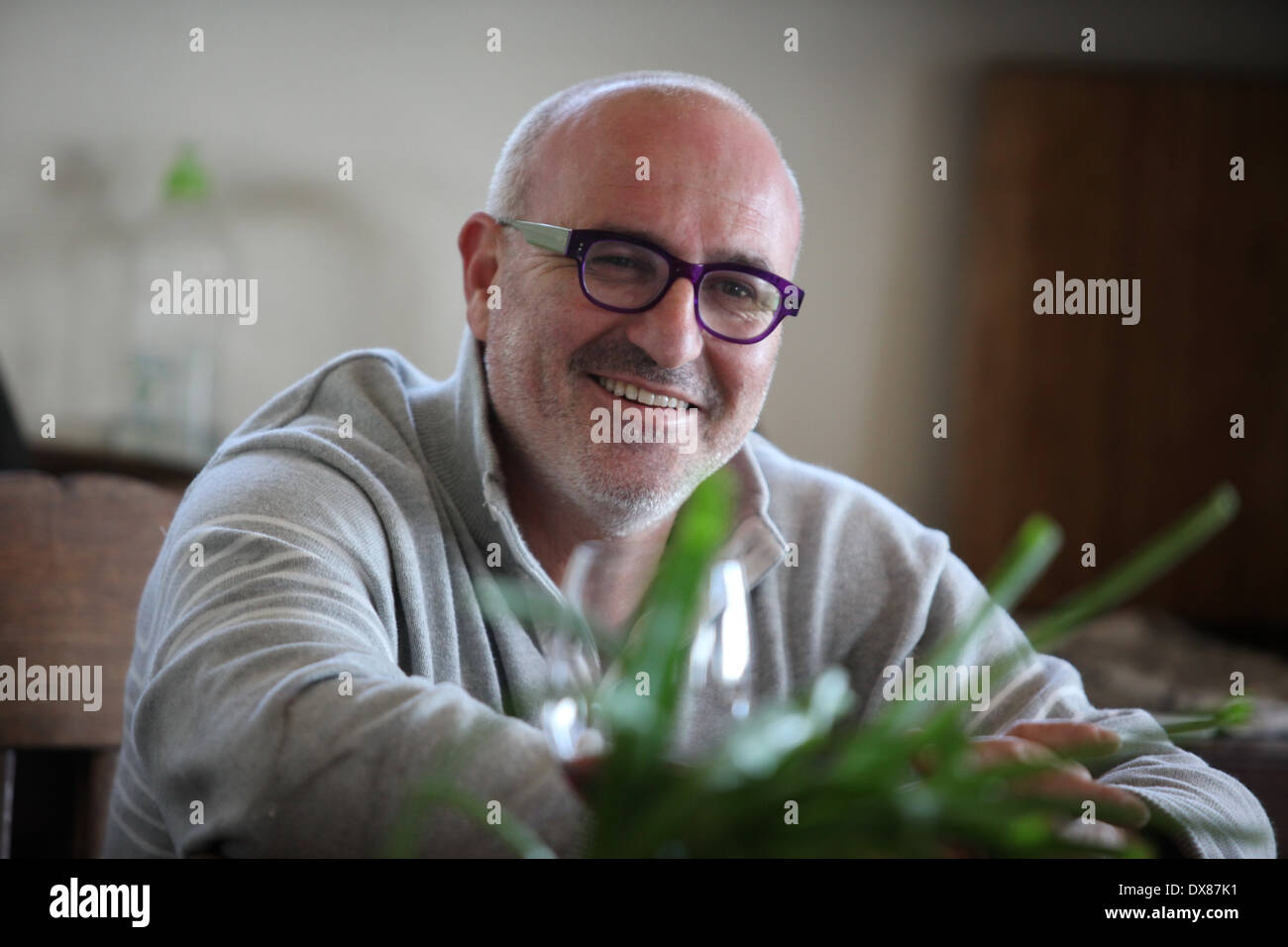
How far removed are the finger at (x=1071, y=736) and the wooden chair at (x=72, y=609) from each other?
837mm

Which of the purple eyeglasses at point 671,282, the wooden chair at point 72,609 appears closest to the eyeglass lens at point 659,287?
the purple eyeglasses at point 671,282

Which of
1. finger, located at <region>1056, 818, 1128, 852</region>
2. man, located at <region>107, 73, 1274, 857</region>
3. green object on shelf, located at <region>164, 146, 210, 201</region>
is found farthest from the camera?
green object on shelf, located at <region>164, 146, 210, 201</region>

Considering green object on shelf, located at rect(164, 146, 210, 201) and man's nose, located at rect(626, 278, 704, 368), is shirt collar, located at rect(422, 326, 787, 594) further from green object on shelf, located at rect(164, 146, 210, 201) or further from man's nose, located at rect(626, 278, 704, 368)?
green object on shelf, located at rect(164, 146, 210, 201)

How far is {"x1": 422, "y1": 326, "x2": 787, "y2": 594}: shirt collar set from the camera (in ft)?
3.28

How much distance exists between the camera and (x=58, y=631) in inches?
42.9

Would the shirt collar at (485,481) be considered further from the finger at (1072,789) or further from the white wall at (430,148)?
the white wall at (430,148)

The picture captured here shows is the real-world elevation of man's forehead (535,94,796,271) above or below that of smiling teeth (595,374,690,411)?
above

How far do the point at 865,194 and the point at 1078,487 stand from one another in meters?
1.03

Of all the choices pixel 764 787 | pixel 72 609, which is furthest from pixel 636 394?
pixel 764 787

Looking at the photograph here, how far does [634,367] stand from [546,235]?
14cm

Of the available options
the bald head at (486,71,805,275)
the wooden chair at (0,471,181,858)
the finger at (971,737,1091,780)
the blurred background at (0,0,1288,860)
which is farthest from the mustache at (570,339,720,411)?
the blurred background at (0,0,1288,860)

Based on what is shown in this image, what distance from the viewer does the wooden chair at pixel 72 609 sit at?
1.07 metres

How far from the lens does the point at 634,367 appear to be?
103cm
